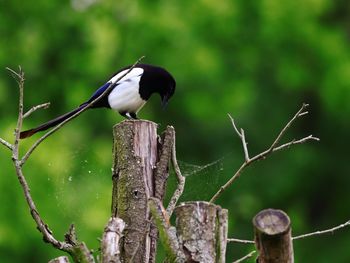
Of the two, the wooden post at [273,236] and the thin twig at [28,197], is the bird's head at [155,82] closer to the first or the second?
the thin twig at [28,197]

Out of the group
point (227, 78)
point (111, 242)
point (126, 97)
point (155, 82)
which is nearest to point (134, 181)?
point (111, 242)

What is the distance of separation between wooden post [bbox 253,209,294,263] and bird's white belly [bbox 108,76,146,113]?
270 centimetres

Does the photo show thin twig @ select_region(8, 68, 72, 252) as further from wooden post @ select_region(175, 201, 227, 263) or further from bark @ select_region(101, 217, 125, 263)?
wooden post @ select_region(175, 201, 227, 263)

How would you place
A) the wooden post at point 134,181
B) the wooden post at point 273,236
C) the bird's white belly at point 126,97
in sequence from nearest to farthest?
the wooden post at point 273,236
the wooden post at point 134,181
the bird's white belly at point 126,97

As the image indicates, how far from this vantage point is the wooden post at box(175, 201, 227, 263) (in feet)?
10.1

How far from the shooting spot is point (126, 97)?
17.9ft

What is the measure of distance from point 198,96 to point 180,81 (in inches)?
12.1

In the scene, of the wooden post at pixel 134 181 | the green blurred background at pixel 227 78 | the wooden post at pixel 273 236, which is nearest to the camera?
the wooden post at pixel 273 236

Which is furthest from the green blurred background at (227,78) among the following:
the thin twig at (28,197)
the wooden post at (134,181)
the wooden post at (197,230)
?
the wooden post at (197,230)

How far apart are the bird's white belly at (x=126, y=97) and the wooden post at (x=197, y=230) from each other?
2.39 m

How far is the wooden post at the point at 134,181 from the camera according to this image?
11.5ft

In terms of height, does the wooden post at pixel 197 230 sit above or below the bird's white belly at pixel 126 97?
below

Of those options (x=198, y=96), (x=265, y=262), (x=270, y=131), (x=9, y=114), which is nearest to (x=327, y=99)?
(x=270, y=131)

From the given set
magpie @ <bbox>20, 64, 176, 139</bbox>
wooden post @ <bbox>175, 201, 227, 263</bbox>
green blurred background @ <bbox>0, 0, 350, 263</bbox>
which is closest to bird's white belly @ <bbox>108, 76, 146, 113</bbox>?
magpie @ <bbox>20, 64, 176, 139</bbox>
